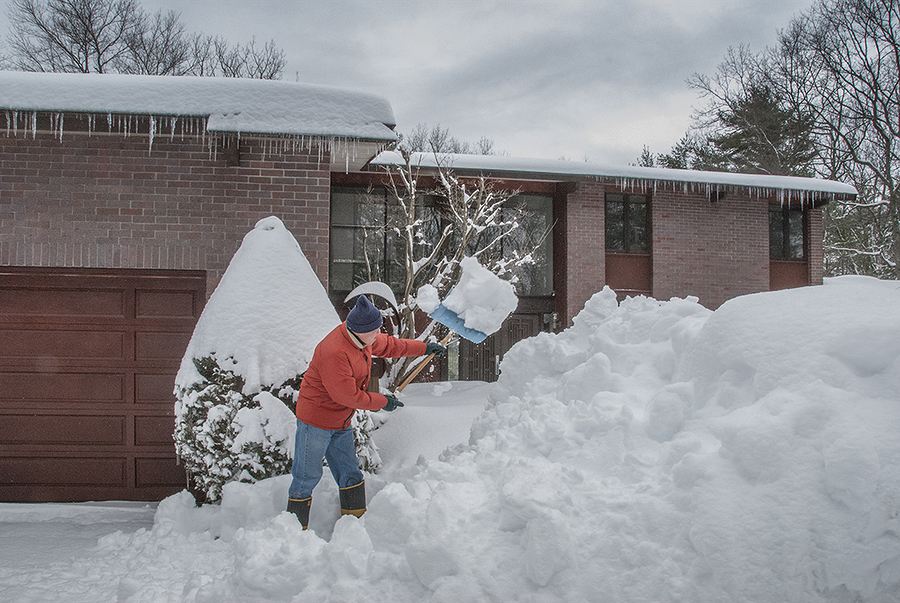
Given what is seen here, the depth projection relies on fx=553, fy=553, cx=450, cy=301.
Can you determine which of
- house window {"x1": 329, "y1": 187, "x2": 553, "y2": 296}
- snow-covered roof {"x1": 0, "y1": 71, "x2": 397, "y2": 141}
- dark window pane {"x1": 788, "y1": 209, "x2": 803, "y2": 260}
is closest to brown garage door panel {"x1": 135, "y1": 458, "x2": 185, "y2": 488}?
snow-covered roof {"x1": 0, "y1": 71, "x2": 397, "y2": 141}

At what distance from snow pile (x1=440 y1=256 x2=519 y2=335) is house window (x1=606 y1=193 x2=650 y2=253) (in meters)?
9.67

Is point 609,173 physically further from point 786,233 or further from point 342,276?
point 342,276

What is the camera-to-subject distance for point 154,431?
5.11 metres

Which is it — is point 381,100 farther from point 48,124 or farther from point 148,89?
point 48,124

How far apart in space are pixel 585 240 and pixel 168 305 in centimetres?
923

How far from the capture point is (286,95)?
4.64 m

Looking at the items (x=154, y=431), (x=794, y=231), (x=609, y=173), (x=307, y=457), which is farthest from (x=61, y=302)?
(x=794, y=231)

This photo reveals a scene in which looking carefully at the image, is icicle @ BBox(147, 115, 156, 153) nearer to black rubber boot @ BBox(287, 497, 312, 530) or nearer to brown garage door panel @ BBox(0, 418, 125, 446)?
brown garage door panel @ BBox(0, 418, 125, 446)

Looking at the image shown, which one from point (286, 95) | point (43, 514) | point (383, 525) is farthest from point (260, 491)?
point (286, 95)

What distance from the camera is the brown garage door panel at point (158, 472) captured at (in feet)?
16.8

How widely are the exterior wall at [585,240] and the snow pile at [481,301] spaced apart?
341 inches

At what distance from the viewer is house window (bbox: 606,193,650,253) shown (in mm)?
12852

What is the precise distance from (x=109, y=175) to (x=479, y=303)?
3.65 metres

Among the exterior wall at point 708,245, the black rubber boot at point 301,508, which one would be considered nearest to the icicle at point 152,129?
the black rubber boot at point 301,508
